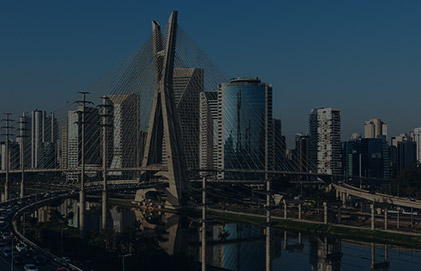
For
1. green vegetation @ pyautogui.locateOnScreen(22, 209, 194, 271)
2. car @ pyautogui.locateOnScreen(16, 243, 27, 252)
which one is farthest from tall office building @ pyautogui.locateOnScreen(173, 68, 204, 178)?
car @ pyautogui.locateOnScreen(16, 243, 27, 252)

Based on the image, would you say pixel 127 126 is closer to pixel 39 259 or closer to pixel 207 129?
pixel 207 129

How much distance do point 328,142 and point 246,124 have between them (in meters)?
17.9

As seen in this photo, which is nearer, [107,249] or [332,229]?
[107,249]

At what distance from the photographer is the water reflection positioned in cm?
3366

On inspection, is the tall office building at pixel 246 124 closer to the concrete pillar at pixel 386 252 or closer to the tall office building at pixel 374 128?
the concrete pillar at pixel 386 252

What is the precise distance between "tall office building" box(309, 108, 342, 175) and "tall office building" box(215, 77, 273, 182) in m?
13.1

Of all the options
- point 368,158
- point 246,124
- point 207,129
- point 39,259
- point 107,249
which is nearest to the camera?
point 39,259

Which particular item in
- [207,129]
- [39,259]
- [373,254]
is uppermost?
[207,129]

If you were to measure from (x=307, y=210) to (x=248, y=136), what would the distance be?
34.0m

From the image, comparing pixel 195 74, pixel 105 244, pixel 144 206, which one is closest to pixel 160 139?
pixel 144 206

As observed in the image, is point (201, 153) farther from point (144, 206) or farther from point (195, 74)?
point (144, 206)

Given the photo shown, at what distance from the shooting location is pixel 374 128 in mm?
139125

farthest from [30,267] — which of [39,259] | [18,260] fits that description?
[39,259]

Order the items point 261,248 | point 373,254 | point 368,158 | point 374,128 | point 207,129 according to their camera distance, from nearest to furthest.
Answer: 1. point 373,254
2. point 261,248
3. point 207,129
4. point 368,158
5. point 374,128
